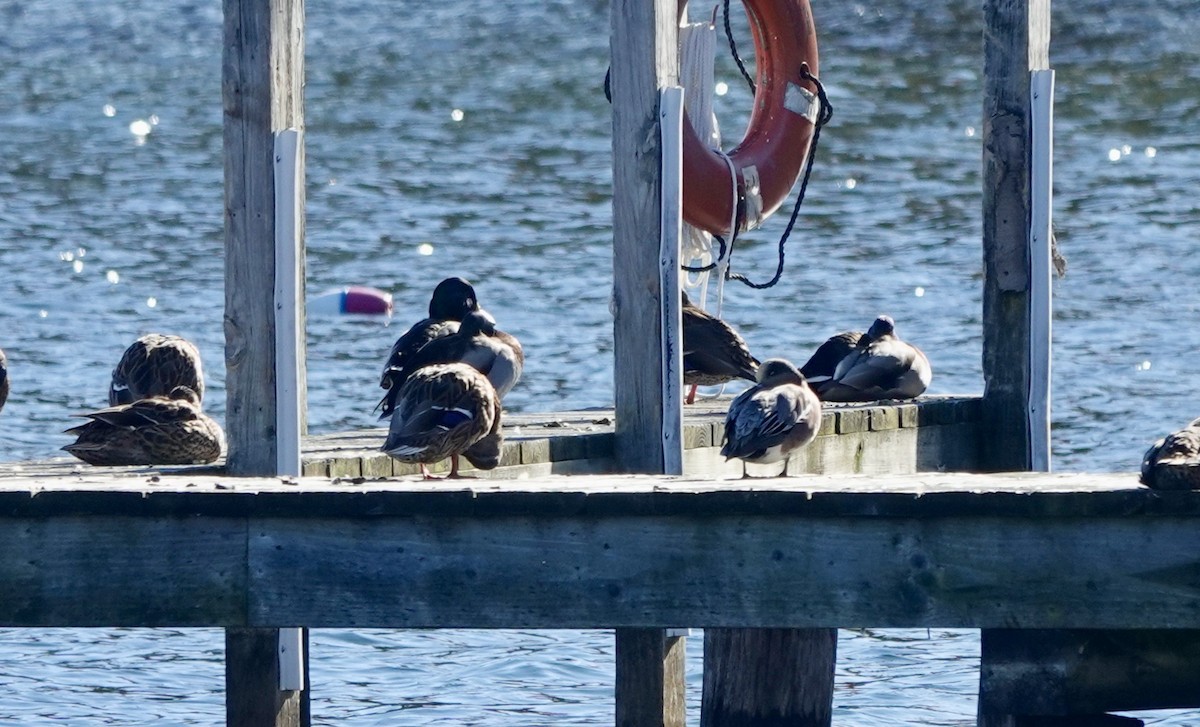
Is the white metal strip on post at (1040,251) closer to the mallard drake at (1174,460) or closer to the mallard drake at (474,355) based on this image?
the mallard drake at (474,355)

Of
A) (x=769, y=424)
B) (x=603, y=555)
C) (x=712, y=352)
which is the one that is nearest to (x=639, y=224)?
(x=769, y=424)

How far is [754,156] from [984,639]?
395cm

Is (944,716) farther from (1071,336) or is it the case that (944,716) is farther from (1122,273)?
(1122,273)

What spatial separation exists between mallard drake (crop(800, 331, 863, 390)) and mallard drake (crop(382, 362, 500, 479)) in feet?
8.25

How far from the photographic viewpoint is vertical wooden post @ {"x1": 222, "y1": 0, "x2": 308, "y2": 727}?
283 inches

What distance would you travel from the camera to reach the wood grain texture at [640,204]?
25.9ft

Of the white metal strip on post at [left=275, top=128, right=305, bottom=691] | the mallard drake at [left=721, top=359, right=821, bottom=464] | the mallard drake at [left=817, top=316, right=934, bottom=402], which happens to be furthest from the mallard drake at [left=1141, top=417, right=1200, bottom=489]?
the mallard drake at [left=817, top=316, right=934, bottom=402]

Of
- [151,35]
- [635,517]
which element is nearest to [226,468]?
[635,517]

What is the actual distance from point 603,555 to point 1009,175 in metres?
3.42

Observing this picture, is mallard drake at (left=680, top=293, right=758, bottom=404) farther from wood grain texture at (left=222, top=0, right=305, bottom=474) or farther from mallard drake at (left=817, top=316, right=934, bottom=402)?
wood grain texture at (left=222, top=0, right=305, bottom=474)

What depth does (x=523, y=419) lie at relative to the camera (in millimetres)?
9391

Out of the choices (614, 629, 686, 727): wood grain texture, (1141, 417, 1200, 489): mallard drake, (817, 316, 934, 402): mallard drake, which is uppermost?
(817, 316, 934, 402): mallard drake

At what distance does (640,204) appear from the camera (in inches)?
313

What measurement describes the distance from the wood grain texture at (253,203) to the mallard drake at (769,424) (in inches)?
62.0
